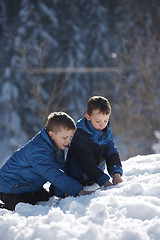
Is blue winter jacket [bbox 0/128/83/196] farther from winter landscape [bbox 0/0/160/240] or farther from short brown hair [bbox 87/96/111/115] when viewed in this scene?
winter landscape [bbox 0/0/160/240]

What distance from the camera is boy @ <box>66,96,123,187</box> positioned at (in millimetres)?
3062

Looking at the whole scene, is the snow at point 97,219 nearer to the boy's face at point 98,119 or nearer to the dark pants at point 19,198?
the dark pants at point 19,198

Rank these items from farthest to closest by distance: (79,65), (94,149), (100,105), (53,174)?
(79,65)
(94,149)
(100,105)
(53,174)

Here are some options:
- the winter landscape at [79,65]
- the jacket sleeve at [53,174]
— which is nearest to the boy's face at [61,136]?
the jacket sleeve at [53,174]

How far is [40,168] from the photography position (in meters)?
2.79

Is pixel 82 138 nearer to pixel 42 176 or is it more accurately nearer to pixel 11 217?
pixel 42 176

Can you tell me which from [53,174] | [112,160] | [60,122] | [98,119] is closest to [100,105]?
[98,119]

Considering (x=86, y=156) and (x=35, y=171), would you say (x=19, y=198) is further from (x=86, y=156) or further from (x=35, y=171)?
(x=86, y=156)

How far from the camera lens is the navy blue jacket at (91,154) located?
311cm

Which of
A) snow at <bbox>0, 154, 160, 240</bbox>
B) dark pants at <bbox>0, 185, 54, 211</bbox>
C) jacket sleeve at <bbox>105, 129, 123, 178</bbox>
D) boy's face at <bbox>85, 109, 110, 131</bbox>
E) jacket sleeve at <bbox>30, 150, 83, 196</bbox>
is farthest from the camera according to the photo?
jacket sleeve at <bbox>105, 129, 123, 178</bbox>

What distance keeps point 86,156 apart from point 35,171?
1.96 ft

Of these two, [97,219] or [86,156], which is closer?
[97,219]

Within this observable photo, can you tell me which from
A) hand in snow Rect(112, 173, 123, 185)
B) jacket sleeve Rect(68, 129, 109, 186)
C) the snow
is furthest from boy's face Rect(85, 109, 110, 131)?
the snow

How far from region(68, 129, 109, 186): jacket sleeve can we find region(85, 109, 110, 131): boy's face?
0.16 metres
